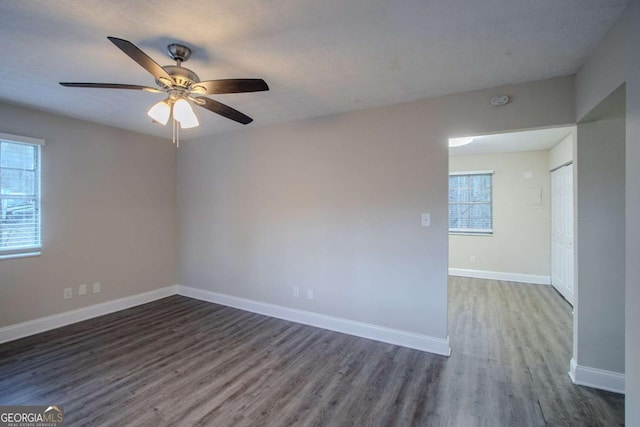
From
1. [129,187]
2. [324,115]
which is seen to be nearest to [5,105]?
[129,187]

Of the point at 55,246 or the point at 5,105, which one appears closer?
the point at 5,105

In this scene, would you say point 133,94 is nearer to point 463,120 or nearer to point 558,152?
point 463,120

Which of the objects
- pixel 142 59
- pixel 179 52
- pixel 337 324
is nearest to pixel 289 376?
pixel 337 324

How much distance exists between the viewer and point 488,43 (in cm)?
191

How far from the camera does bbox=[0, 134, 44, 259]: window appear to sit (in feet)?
9.94

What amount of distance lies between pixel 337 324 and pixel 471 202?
4.17 metres

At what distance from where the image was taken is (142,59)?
62.1 inches

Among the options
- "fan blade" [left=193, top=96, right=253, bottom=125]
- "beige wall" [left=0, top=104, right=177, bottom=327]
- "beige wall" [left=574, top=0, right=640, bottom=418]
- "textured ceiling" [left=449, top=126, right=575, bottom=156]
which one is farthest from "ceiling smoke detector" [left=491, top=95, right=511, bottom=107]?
"beige wall" [left=0, top=104, right=177, bottom=327]

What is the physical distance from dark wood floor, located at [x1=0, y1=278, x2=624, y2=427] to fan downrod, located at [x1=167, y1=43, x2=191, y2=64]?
247 centimetres

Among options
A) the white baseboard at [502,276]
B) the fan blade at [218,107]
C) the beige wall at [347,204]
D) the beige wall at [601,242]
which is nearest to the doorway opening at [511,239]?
the white baseboard at [502,276]

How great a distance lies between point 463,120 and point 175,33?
2478 mm

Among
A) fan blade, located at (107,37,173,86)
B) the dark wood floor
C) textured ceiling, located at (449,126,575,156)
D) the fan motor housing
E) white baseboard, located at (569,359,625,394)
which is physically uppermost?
textured ceiling, located at (449,126,575,156)

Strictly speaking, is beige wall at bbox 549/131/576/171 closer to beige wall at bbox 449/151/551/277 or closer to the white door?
the white door

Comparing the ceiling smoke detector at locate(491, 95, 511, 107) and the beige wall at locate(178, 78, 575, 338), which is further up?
the ceiling smoke detector at locate(491, 95, 511, 107)
